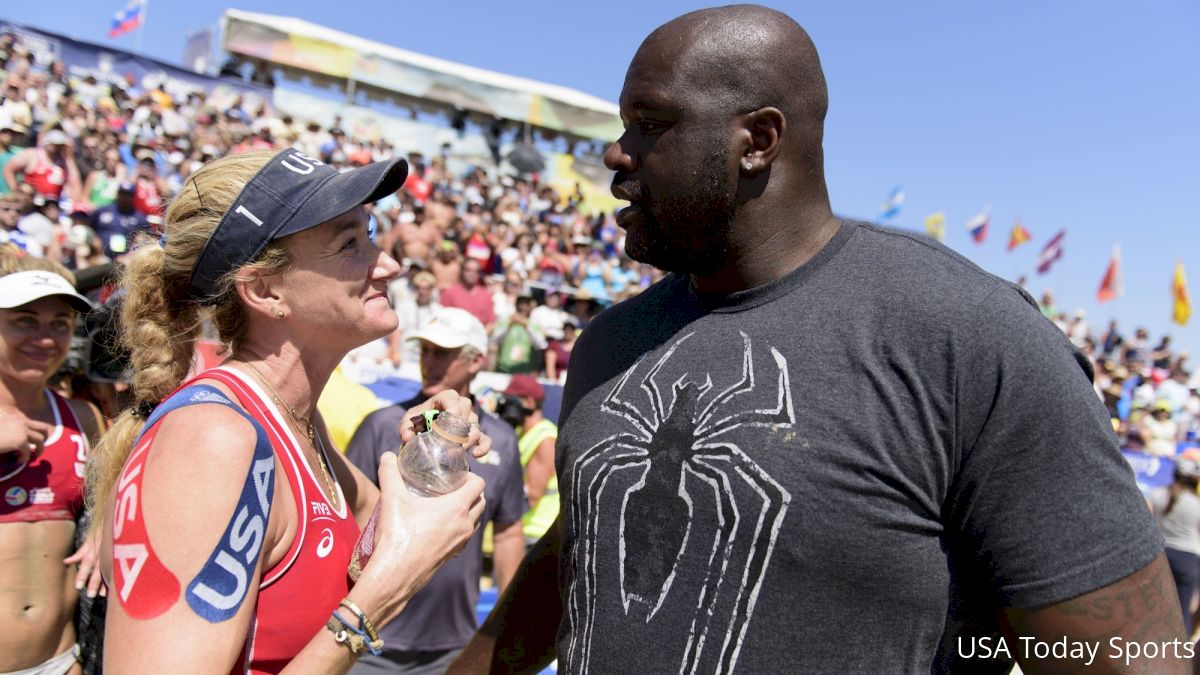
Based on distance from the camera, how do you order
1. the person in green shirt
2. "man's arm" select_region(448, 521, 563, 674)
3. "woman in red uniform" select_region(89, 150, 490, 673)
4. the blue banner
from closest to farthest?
1. "woman in red uniform" select_region(89, 150, 490, 673)
2. "man's arm" select_region(448, 521, 563, 674)
3. the person in green shirt
4. the blue banner

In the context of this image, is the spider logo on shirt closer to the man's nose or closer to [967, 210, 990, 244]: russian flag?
the man's nose

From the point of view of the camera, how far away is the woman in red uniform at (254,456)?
58.9 inches

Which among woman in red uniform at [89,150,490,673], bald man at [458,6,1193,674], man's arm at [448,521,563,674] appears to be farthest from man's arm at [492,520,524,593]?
bald man at [458,6,1193,674]

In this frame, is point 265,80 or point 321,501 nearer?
point 321,501

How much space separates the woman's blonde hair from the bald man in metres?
0.81

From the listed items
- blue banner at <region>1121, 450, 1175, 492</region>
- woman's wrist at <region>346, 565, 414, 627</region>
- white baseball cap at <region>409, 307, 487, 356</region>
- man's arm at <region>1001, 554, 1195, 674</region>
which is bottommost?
blue banner at <region>1121, 450, 1175, 492</region>

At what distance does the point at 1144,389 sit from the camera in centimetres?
1664

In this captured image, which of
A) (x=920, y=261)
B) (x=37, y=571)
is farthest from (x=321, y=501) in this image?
(x=37, y=571)

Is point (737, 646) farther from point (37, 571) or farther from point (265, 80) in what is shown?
point (265, 80)

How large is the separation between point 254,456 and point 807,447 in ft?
3.25

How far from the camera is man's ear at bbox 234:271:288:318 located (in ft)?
6.31

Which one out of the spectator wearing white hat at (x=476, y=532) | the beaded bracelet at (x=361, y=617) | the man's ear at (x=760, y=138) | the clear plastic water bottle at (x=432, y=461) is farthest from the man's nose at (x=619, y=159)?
the spectator wearing white hat at (x=476, y=532)

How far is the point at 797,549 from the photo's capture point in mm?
1491

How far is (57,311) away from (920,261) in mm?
3468
